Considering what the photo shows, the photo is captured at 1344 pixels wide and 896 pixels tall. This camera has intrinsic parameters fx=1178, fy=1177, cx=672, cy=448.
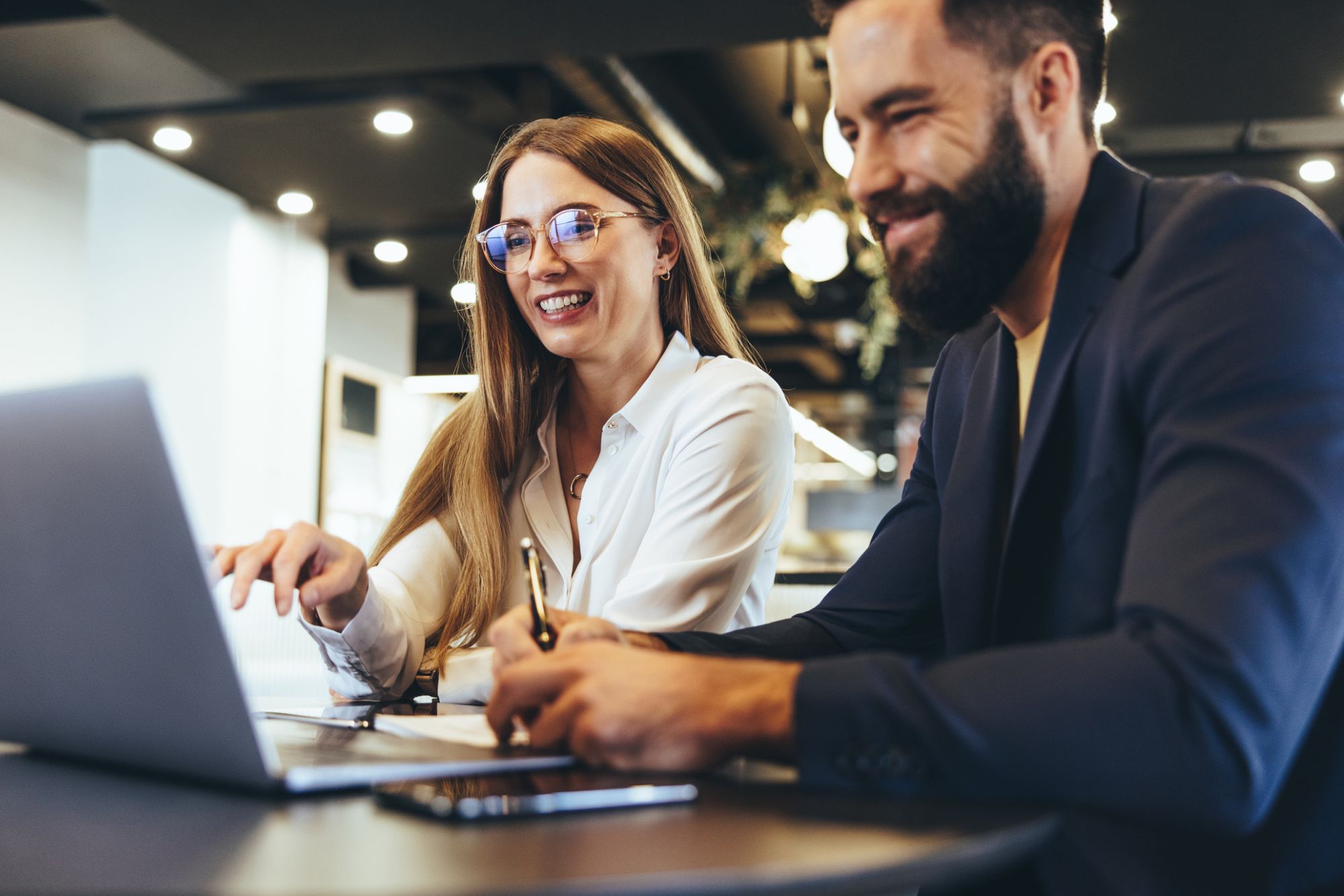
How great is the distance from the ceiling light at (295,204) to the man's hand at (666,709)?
19.6 ft

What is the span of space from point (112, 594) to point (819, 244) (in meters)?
4.76

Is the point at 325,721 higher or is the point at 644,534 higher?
the point at 644,534

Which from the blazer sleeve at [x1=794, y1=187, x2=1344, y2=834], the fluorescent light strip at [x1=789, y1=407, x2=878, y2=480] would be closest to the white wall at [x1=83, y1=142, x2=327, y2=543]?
the fluorescent light strip at [x1=789, y1=407, x2=878, y2=480]

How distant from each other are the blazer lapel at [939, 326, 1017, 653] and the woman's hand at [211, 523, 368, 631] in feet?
2.12

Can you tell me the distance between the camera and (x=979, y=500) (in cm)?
116

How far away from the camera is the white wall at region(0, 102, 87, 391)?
17.1ft

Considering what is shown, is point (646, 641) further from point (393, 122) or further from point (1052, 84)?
point (393, 122)

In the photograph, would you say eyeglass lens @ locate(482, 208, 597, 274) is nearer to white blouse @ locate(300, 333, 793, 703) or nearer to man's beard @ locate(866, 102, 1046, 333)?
white blouse @ locate(300, 333, 793, 703)

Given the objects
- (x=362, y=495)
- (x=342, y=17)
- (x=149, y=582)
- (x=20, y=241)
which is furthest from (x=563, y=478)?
(x=362, y=495)

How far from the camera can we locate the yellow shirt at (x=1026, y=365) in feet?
4.02

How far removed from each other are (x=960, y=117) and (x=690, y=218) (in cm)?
103

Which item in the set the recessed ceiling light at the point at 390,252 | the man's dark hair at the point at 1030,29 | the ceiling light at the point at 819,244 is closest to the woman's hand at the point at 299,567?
the man's dark hair at the point at 1030,29

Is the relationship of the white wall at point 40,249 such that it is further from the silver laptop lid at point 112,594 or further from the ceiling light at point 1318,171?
the ceiling light at point 1318,171

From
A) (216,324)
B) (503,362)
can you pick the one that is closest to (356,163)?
(216,324)
